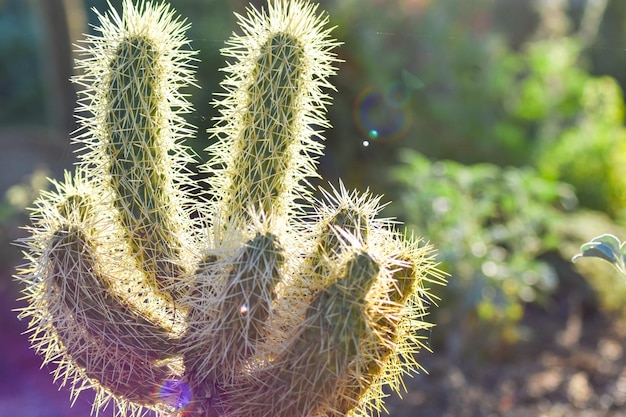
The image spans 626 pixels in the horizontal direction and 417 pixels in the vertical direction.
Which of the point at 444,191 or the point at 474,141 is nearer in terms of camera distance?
the point at 444,191

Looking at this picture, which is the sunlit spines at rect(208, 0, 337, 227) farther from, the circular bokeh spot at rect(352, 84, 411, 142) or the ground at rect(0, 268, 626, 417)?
the circular bokeh spot at rect(352, 84, 411, 142)

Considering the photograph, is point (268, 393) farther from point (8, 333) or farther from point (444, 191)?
point (8, 333)

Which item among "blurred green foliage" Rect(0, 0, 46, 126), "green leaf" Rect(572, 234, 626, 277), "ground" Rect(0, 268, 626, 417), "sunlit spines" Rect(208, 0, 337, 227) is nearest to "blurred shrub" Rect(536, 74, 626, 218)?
"ground" Rect(0, 268, 626, 417)

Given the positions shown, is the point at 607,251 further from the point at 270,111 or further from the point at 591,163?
the point at 591,163

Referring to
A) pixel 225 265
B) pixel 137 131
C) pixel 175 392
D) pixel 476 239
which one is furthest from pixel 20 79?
pixel 225 265

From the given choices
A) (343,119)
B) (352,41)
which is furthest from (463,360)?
(352,41)

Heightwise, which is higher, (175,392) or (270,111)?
(270,111)

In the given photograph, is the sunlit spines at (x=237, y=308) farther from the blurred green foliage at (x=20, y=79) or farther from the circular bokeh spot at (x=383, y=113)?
the blurred green foliage at (x=20, y=79)
